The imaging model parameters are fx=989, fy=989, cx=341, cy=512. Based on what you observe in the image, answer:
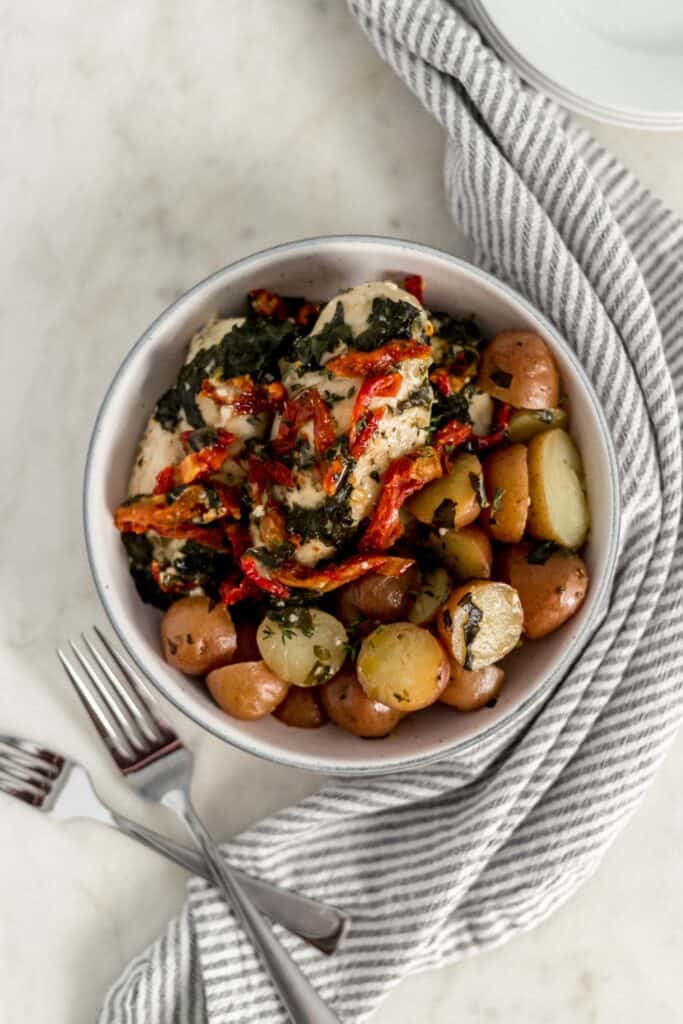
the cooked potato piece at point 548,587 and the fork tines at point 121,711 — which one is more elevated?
the cooked potato piece at point 548,587

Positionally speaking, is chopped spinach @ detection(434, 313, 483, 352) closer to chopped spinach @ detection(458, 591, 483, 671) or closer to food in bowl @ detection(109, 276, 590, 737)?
food in bowl @ detection(109, 276, 590, 737)

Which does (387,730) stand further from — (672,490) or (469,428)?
(672,490)

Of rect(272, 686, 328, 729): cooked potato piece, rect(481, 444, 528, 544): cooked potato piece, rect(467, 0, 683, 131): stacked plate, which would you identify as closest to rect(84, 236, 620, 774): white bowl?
rect(272, 686, 328, 729): cooked potato piece

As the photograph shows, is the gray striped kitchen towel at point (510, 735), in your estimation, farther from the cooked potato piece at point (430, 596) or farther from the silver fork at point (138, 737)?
the cooked potato piece at point (430, 596)

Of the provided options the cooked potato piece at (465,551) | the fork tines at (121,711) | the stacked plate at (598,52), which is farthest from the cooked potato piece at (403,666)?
the stacked plate at (598,52)

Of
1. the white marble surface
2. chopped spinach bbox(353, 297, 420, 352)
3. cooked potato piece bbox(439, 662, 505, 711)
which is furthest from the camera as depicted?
the white marble surface

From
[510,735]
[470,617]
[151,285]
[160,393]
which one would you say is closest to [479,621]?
[470,617]

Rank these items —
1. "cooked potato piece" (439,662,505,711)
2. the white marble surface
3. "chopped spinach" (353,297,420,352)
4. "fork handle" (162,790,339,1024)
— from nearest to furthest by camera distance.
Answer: "chopped spinach" (353,297,420,352) < "cooked potato piece" (439,662,505,711) < "fork handle" (162,790,339,1024) < the white marble surface

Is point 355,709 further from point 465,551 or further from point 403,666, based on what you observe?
point 465,551
